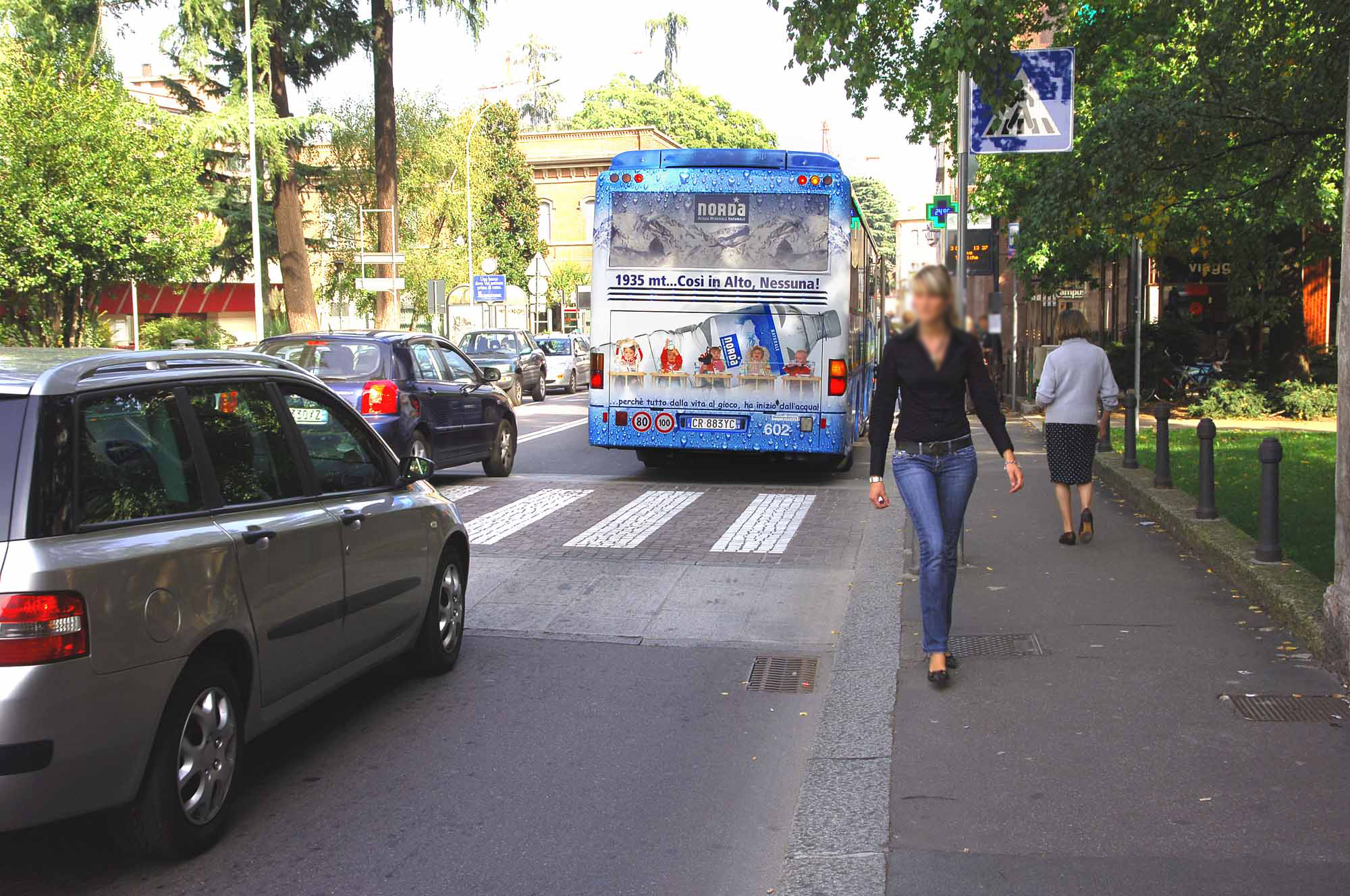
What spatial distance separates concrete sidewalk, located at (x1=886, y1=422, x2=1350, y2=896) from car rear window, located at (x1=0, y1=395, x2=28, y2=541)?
2.75m

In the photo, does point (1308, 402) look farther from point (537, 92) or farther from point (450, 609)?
point (537, 92)

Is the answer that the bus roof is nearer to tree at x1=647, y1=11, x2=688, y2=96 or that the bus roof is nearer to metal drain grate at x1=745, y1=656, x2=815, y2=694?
metal drain grate at x1=745, y1=656, x2=815, y2=694

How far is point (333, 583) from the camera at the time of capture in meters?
5.18

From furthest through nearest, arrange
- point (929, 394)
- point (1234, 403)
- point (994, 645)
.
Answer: point (1234, 403) < point (994, 645) < point (929, 394)

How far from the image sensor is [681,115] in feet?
255

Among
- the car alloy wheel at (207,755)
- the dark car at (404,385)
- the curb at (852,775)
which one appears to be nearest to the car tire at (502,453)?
the dark car at (404,385)

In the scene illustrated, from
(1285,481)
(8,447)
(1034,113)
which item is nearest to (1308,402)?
(1285,481)

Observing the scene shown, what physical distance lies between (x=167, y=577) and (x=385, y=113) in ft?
94.2

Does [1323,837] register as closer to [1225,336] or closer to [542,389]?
[1225,336]

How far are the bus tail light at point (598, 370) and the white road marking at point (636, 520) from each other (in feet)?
4.23

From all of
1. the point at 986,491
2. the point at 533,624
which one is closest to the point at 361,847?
the point at 533,624

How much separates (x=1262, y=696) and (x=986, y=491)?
7626 millimetres

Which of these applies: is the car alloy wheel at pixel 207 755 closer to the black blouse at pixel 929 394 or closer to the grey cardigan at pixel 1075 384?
the black blouse at pixel 929 394

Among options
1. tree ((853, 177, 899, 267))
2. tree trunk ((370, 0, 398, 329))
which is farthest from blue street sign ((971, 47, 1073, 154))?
tree ((853, 177, 899, 267))
